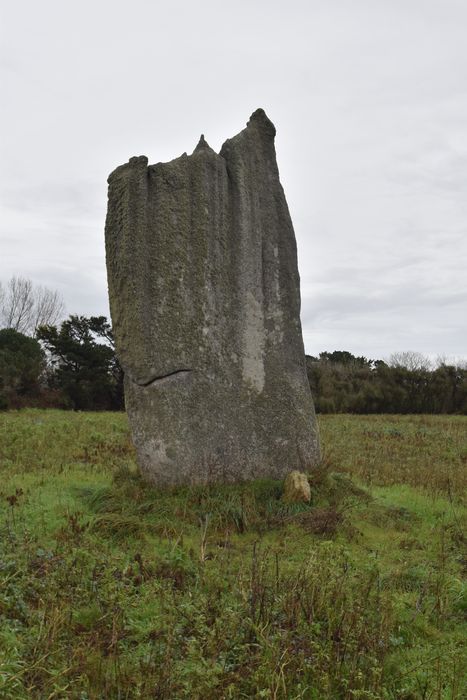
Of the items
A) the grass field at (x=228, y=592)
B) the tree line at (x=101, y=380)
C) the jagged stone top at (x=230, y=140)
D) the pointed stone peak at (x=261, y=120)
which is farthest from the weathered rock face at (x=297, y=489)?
the tree line at (x=101, y=380)

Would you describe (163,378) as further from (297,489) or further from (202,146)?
(202,146)

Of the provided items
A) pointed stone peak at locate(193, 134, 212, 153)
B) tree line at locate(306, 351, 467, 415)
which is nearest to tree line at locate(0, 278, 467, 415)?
tree line at locate(306, 351, 467, 415)

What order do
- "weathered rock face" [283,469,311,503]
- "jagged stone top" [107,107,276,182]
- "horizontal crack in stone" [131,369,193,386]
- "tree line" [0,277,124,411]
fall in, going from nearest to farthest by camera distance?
"weathered rock face" [283,469,311,503] < "horizontal crack in stone" [131,369,193,386] < "jagged stone top" [107,107,276,182] < "tree line" [0,277,124,411]

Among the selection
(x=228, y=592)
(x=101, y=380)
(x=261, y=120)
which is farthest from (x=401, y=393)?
(x=228, y=592)

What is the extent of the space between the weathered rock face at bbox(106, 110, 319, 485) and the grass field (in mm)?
581

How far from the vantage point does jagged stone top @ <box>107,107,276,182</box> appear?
827 centimetres

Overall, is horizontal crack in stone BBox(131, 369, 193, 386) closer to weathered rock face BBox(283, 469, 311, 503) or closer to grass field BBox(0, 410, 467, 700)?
grass field BBox(0, 410, 467, 700)

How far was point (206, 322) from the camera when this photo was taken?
323 inches

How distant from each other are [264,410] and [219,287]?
69.9 inches

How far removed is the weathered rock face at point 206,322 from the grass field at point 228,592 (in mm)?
581

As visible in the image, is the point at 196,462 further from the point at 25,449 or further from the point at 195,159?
the point at 25,449

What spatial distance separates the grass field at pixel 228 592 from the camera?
11.8 feet

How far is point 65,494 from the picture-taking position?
8.21 meters

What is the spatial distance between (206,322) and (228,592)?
13.0ft
